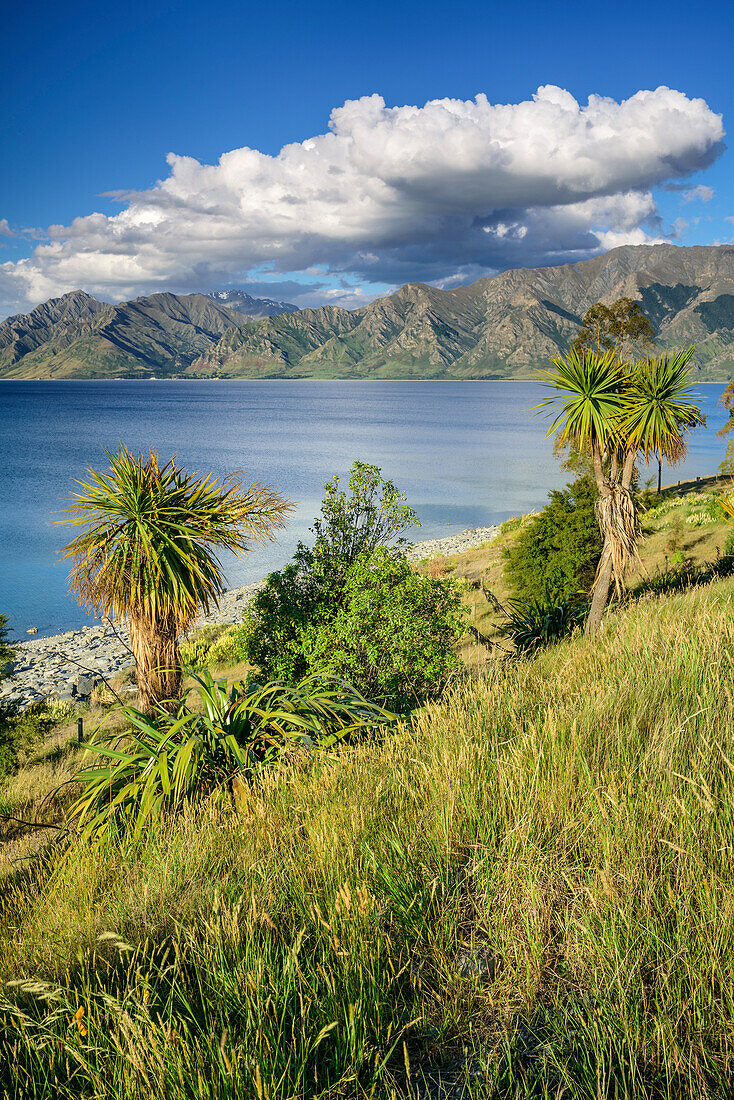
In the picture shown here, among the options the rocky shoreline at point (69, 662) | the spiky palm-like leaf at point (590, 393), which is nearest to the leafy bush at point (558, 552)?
the rocky shoreline at point (69, 662)

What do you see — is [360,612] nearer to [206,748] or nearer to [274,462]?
[206,748]

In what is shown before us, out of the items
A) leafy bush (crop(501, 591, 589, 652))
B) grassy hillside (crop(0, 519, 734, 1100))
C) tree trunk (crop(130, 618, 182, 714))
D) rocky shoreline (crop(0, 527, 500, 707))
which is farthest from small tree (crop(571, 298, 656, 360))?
grassy hillside (crop(0, 519, 734, 1100))

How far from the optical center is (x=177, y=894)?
9.96 ft

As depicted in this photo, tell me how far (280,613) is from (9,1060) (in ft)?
27.3

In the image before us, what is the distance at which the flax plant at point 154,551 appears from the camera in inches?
328

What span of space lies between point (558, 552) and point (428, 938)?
70.2ft

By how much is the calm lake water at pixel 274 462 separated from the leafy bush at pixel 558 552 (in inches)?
270

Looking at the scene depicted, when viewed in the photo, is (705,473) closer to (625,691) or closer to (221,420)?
(625,691)

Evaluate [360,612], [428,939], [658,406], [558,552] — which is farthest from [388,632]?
[558,552]

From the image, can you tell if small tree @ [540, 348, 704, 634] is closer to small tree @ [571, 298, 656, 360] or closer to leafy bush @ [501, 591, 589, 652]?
leafy bush @ [501, 591, 589, 652]

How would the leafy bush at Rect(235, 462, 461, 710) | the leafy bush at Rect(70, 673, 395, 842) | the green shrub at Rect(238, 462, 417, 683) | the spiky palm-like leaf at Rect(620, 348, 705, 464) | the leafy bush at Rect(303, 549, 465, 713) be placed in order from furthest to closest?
the spiky palm-like leaf at Rect(620, 348, 705, 464) → the green shrub at Rect(238, 462, 417, 683) → the leafy bush at Rect(235, 462, 461, 710) → the leafy bush at Rect(303, 549, 465, 713) → the leafy bush at Rect(70, 673, 395, 842)

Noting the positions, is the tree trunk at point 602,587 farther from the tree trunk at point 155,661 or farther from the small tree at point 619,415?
the tree trunk at point 155,661

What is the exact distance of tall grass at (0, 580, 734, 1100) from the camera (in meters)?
1.78

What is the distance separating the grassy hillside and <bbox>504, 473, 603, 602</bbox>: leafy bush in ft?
61.5
